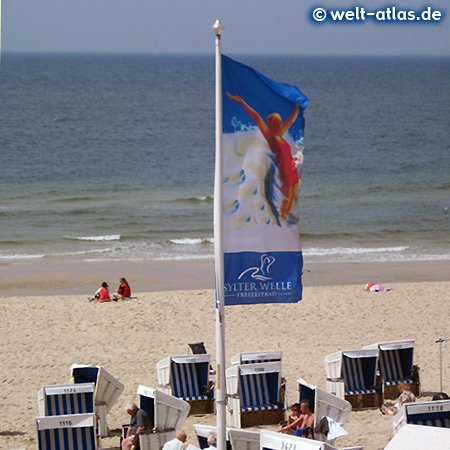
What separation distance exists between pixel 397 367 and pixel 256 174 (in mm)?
6750

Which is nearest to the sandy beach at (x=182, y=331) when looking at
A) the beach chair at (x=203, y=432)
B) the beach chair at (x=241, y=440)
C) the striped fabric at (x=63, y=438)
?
the striped fabric at (x=63, y=438)

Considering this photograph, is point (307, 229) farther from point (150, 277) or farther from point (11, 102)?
point (11, 102)

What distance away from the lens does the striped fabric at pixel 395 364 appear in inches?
581

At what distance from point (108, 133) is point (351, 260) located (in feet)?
154

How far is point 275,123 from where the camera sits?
30.3 feet

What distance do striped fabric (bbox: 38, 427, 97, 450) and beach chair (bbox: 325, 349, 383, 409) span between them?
14.6 feet

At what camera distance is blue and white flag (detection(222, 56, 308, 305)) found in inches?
361

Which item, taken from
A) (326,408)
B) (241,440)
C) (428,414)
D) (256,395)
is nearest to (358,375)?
(256,395)

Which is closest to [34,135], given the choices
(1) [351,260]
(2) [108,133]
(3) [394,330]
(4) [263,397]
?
(2) [108,133]

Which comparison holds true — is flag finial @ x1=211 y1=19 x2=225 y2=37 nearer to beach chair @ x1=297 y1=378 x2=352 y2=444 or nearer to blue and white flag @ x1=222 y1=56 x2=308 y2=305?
blue and white flag @ x1=222 y1=56 x2=308 y2=305

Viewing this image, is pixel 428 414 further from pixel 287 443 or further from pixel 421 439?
pixel 421 439

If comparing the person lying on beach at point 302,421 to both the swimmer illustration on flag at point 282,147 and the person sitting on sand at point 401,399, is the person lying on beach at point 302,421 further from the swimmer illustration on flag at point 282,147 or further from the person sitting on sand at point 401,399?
the swimmer illustration on flag at point 282,147

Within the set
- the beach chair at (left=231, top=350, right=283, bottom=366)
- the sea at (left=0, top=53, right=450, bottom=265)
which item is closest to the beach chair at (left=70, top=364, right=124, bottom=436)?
the beach chair at (left=231, top=350, right=283, bottom=366)

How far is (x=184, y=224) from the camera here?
3634 centimetres
